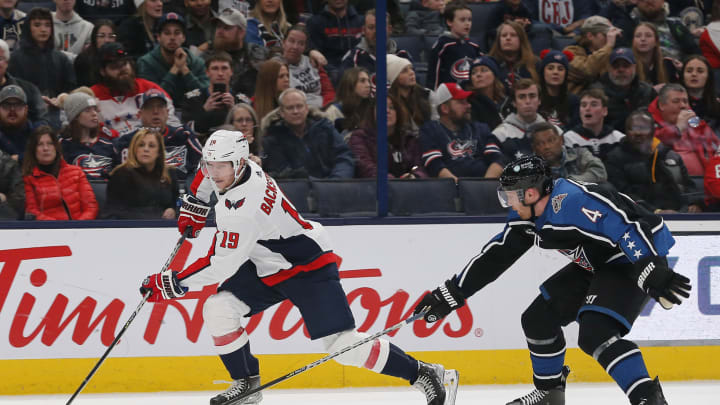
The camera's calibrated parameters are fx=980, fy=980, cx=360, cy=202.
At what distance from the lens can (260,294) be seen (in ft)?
13.4

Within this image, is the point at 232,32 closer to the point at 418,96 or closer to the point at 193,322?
the point at 418,96

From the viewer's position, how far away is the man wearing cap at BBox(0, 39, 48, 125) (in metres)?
5.21

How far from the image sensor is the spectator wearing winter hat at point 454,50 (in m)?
5.78

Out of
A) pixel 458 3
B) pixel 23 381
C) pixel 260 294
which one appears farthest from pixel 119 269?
pixel 458 3

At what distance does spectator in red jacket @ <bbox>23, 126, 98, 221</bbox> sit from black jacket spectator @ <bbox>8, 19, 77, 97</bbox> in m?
0.68

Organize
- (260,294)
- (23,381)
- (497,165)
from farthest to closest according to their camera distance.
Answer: (497,165), (23,381), (260,294)

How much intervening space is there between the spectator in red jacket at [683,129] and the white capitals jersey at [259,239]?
226 cm

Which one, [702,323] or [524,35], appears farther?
[524,35]

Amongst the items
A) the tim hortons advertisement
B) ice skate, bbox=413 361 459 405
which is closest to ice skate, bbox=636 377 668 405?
ice skate, bbox=413 361 459 405

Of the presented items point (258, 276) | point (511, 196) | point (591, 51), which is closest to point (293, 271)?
point (258, 276)

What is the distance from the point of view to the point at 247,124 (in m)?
5.18

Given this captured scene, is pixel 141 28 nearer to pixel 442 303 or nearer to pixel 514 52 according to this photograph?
pixel 514 52

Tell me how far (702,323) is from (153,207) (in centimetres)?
278

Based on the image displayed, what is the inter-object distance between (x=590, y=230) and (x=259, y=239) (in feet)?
4.29
